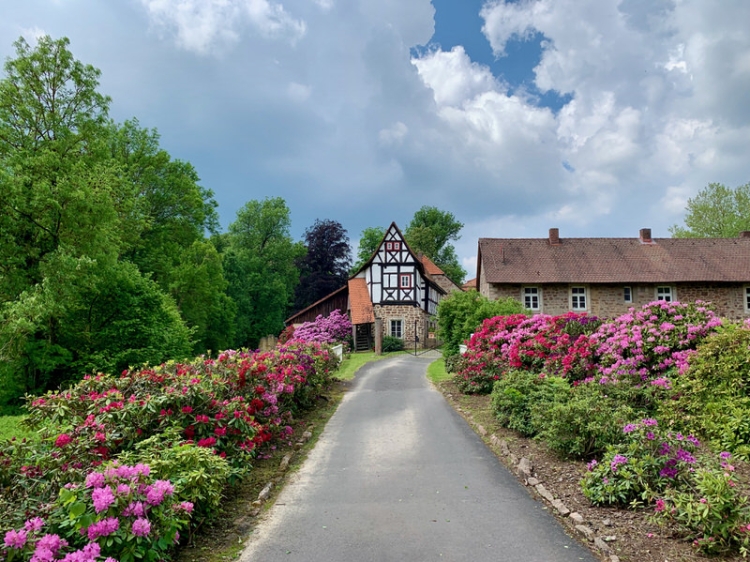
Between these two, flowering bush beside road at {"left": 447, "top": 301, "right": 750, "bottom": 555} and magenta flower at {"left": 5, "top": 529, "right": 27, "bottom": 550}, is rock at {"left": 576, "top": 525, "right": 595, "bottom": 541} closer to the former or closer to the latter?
flowering bush beside road at {"left": 447, "top": 301, "right": 750, "bottom": 555}

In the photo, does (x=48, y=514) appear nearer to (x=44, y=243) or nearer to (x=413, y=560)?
(x=413, y=560)

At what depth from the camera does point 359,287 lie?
35.2m

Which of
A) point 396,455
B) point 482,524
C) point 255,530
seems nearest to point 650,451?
point 482,524

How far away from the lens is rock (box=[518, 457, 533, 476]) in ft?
20.3

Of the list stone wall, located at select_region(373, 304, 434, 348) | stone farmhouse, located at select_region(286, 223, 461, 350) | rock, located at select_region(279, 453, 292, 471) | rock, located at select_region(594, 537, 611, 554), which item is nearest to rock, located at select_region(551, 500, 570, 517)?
rock, located at select_region(594, 537, 611, 554)

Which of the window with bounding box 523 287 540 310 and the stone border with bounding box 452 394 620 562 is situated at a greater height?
the window with bounding box 523 287 540 310

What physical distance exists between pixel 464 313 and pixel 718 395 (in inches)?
486

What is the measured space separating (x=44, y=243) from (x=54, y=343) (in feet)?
11.0

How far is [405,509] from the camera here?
16.6 feet

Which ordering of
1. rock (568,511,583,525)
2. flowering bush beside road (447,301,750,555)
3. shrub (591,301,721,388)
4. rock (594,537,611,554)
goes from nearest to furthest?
rock (594,537,611,554) → flowering bush beside road (447,301,750,555) → rock (568,511,583,525) → shrub (591,301,721,388)

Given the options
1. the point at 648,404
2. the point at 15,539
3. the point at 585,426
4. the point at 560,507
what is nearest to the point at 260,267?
the point at 648,404

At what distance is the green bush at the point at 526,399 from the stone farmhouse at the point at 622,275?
65.2 ft

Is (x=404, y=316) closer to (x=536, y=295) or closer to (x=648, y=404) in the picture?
(x=536, y=295)

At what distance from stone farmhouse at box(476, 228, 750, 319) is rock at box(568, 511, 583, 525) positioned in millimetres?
24484
